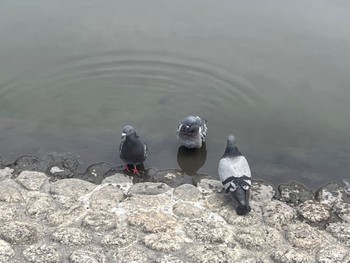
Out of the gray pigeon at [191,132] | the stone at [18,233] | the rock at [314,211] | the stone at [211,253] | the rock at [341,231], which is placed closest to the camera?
the stone at [211,253]

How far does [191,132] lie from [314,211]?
2874 millimetres

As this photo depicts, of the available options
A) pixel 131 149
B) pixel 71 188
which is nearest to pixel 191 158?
pixel 131 149

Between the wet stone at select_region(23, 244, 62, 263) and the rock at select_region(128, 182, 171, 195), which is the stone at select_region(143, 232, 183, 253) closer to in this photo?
the wet stone at select_region(23, 244, 62, 263)

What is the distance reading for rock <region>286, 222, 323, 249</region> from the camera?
7.10 m

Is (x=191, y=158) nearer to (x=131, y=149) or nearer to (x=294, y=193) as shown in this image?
(x=131, y=149)

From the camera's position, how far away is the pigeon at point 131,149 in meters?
9.12

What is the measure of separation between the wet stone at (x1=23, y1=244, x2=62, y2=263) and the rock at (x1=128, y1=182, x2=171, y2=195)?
2.37m

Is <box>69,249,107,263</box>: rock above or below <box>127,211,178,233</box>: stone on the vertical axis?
below

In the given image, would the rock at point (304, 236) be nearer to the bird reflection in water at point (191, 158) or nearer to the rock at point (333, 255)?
the rock at point (333, 255)

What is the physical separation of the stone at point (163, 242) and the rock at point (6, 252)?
1.80m

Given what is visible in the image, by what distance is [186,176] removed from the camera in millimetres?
9516

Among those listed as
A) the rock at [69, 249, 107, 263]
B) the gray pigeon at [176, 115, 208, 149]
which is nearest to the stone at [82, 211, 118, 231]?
the rock at [69, 249, 107, 263]

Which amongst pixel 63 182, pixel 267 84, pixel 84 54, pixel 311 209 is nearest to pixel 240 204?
pixel 311 209

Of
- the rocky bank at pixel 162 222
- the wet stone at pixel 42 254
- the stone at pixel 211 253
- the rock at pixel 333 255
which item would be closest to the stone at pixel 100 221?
the rocky bank at pixel 162 222
